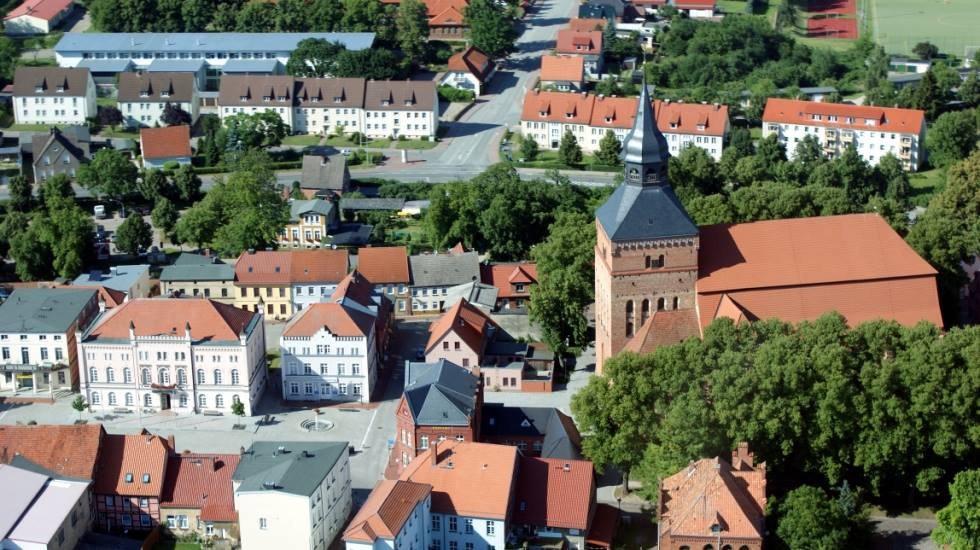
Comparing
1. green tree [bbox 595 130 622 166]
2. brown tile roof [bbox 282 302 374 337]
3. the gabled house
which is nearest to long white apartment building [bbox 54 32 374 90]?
the gabled house

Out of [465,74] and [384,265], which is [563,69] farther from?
[384,265]

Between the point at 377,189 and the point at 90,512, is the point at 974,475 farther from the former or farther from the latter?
the point at 377,189

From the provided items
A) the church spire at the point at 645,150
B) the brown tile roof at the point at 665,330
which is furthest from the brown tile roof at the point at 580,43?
the brown tile roof at the point at 665,330

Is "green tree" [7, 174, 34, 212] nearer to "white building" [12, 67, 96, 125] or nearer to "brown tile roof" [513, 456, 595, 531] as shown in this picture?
"white building" [12, 67, 96, 125]

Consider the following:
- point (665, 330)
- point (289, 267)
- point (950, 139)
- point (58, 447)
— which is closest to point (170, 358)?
point (58, 447)

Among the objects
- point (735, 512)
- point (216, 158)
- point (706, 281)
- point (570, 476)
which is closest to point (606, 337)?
point (706, 281)
